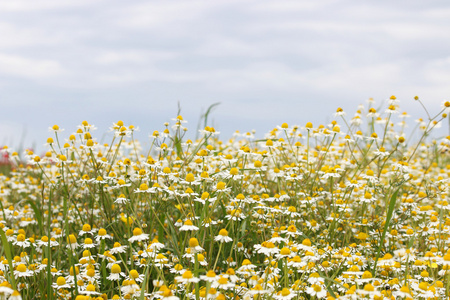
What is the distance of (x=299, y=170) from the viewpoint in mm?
5484

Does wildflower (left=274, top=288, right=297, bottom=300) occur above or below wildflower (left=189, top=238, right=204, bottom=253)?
below

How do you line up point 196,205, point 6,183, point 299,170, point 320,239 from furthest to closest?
point 6,183, point 299,170, point 320,239, point 196,205

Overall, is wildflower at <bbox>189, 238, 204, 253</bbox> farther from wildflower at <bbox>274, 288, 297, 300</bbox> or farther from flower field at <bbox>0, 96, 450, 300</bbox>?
wildflower at <bbox>274, 288, 297, 300</bbox>

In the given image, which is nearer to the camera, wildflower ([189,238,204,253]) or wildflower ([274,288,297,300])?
wildflower ([274,288,297,300])

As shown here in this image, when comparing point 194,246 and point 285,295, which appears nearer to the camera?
point 285,295

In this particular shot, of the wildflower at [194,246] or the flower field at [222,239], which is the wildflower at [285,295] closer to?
the flower field at [222,239]

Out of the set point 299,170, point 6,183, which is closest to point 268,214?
point 299,170

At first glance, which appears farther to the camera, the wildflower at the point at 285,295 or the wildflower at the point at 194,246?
the wildflower at the point at 194,246

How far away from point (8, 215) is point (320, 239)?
3.78 m

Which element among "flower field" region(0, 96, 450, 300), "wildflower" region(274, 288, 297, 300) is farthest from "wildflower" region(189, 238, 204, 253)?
"wildflower" region(274, 288, 297, 300)

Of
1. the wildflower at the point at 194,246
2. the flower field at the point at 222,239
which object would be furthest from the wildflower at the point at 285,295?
the wildflower at the point at 194,246

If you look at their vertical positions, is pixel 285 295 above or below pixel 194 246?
below

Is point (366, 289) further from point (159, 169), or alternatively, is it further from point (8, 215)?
point (8, 215)

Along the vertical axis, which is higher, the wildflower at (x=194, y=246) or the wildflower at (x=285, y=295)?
the wildflower at (x=194, y=246)
